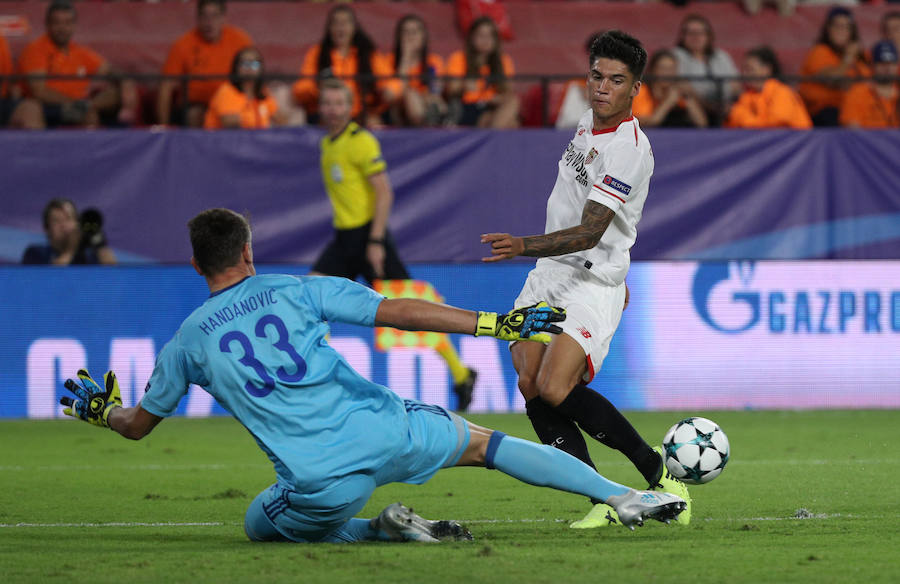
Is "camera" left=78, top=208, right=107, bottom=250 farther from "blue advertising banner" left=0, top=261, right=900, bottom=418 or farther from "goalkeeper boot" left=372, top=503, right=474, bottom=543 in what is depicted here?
"goalkeeper boot" left=372, top=503, right=474, bottom=543

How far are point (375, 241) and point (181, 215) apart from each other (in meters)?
2.35

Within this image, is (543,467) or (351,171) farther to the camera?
(351,171)

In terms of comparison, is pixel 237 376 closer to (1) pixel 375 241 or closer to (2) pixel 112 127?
(1) pixel 375 241

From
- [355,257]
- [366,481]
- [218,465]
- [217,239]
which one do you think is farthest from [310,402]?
[355,257]

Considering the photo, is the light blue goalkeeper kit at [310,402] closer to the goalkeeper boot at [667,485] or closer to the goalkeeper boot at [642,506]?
the goalkeeper boot at [642,506]

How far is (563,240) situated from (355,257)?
17.9 feet

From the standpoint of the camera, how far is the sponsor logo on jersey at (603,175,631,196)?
578 centimetres

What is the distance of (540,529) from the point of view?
18.7 feet

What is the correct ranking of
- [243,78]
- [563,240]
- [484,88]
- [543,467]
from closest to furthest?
1. [543,467]
2. [563,240]
3. [243,78]
4. [484,88]

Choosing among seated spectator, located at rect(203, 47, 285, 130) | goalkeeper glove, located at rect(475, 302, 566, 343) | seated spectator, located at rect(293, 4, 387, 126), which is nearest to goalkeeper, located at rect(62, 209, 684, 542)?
goalkeeper glove, located at rect(475, 302, 566, 343)

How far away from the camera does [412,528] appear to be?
5254 millimetres

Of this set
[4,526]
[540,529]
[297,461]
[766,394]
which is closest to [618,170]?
[540,529]

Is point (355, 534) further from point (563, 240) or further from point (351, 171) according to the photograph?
point (351, 171)


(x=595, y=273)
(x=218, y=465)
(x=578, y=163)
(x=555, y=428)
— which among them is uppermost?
(x=578, y=163)
